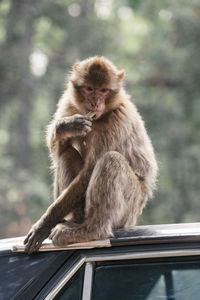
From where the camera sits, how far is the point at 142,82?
56.5ft

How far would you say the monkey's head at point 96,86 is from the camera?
4492 mm

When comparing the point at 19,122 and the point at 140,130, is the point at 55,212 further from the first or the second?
the point at 19,122

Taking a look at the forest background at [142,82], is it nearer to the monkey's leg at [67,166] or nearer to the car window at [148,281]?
the monkey's leg at [67,166]

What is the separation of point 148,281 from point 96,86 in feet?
7.13

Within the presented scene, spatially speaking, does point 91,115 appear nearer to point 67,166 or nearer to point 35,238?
point 67,166

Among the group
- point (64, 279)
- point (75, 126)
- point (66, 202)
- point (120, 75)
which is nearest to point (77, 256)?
point (64, 279)

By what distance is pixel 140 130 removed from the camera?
4547mm

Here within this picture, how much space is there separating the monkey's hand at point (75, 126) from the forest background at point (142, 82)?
10959 millimetres

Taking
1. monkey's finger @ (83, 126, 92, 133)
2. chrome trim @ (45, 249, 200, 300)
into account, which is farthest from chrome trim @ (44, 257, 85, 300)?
monkey's finger @ (83, 126, 92, 133)

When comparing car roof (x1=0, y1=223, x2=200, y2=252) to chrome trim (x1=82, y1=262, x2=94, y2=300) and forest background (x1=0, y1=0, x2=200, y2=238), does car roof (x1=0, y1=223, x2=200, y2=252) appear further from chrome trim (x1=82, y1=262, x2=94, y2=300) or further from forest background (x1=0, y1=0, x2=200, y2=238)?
forest background (x1=0, y1=0, x2=200, y2=238)

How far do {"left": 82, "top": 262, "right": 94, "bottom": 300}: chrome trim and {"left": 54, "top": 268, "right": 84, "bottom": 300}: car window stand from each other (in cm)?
2

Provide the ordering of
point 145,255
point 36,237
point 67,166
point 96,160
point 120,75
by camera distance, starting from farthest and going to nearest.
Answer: point 120,75, point 67,166, point 96,160, point 36,237, point 145,255

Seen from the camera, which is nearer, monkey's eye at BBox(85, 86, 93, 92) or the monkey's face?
the monkey's face

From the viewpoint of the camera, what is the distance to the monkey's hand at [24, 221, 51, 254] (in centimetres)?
298
